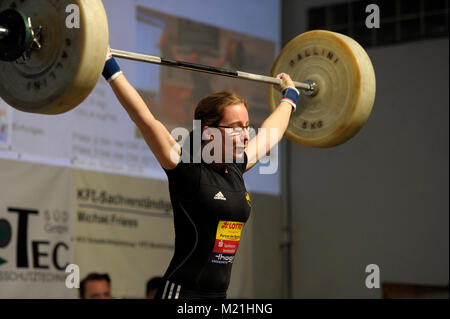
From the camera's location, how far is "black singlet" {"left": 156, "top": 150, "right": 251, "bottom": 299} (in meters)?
2.35

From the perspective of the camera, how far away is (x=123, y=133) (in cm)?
521

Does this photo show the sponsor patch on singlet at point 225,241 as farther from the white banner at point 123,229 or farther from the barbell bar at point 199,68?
the white banner at point 123,229

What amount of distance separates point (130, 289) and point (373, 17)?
3088 mm

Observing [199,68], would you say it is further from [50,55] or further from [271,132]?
[50,55]

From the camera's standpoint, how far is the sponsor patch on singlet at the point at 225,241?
2.37 m

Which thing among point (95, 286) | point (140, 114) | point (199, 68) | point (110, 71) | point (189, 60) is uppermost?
point (189, 60)

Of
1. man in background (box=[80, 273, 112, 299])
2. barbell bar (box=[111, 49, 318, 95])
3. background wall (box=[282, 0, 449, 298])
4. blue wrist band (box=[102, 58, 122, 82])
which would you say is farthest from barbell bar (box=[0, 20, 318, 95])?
background wall (box=[282, 0, 449, 298])

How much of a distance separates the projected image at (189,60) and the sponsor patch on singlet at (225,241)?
3.04m

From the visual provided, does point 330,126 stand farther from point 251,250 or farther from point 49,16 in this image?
point 251,250

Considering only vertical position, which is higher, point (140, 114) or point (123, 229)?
point (140, 114)

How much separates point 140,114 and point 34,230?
102 inches

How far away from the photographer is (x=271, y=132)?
2.85 m

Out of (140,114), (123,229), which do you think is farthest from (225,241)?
(123,229)

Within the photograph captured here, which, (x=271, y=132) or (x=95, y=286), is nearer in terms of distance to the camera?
(x=271, y=132)
